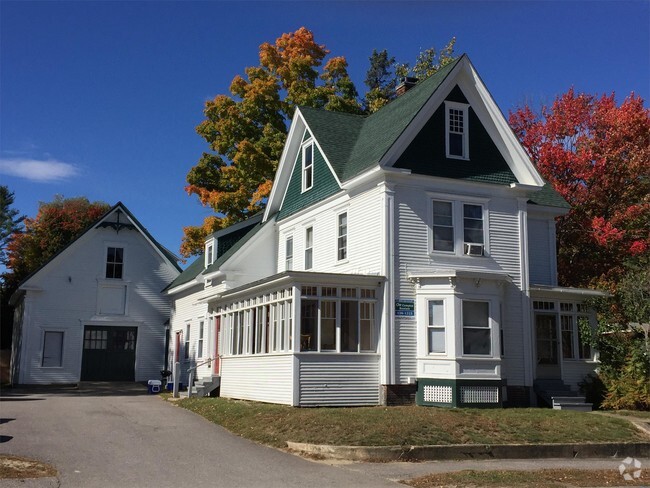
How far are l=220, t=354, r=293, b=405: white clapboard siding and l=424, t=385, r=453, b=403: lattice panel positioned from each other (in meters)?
3.87

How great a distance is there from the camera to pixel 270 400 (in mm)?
20797

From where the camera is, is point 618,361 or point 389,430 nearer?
point 389,430

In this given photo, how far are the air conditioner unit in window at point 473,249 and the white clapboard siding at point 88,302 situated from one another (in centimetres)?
1936

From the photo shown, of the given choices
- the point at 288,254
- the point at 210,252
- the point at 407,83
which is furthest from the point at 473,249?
the point at 210,252

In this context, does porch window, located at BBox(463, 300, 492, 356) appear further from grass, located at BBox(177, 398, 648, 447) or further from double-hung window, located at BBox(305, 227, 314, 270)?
double-hung window, located at BBox(305, 227, 314, 270)

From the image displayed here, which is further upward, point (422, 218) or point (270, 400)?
point (422, 218)

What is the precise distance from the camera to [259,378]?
859 inches

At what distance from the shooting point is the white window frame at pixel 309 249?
25.0 m

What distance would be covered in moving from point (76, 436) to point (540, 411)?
38.3 ft

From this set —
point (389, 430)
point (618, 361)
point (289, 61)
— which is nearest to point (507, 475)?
point (389, 430)

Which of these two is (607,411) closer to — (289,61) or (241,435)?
(241,435)

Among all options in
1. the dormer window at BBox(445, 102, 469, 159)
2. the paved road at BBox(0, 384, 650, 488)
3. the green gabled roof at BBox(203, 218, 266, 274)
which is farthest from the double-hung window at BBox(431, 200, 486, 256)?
the green gabled roof at BBox(203, 218, 266, 274)

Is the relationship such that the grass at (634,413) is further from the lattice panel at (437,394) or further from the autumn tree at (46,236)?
the autumn tree at (46,236)

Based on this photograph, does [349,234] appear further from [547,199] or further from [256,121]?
[256,121]
